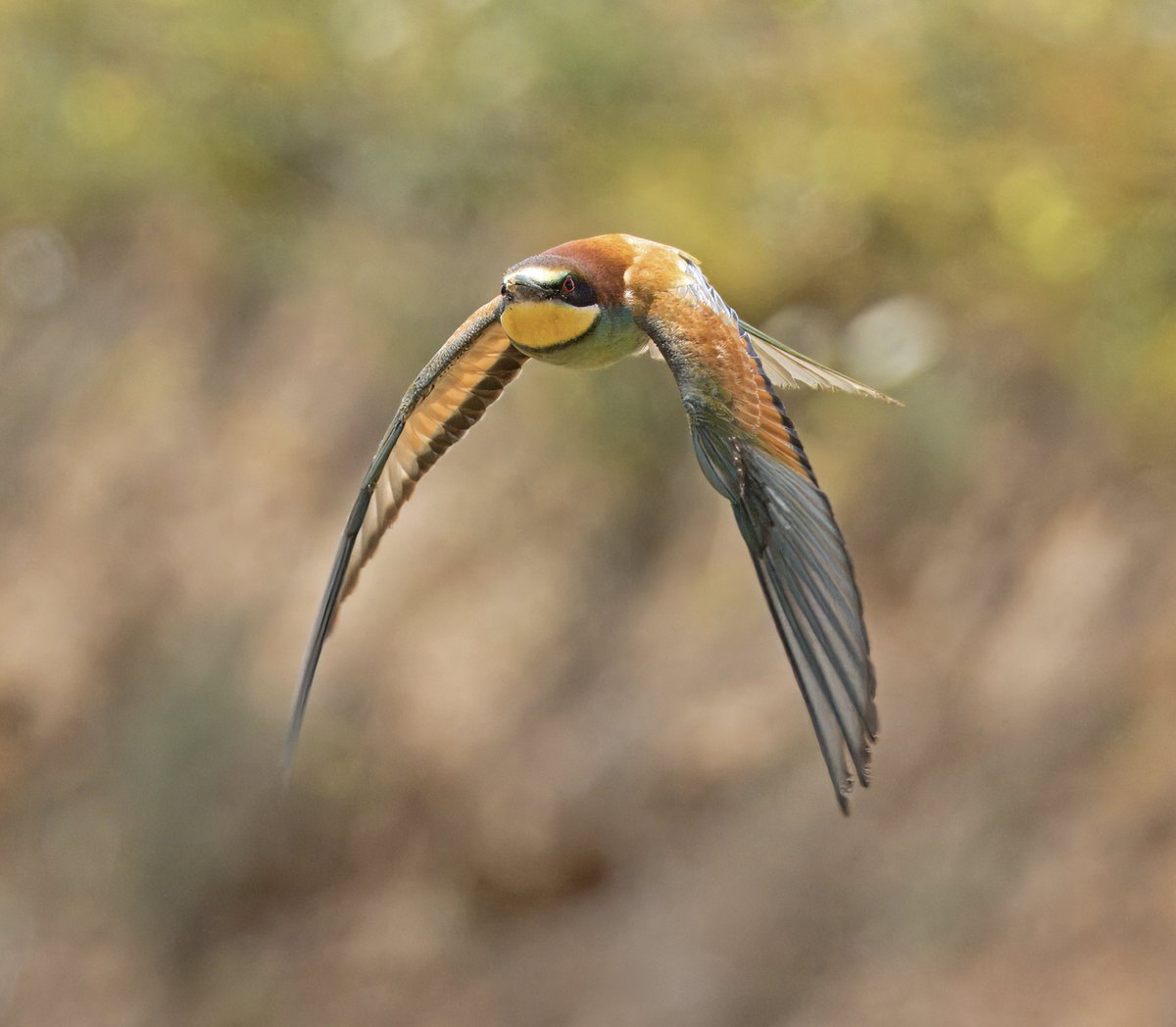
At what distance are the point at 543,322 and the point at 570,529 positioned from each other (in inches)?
101

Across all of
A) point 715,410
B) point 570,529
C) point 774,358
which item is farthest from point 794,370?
point 570,529

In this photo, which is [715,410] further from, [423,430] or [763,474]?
[423,430]

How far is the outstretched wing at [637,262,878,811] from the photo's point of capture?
47 cm

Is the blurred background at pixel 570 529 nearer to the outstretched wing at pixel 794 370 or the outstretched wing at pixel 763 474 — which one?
the outstretched wing at pixel 794 370

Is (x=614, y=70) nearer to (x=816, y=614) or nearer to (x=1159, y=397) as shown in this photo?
(x=1159, y=397)

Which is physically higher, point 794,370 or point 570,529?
point 570,529

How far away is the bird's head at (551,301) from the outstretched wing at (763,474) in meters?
0.03

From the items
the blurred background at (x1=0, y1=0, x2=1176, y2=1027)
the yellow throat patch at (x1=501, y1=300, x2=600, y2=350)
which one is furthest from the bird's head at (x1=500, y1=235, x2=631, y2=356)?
the blurred background at (x1=0, y1=0, x2=1176, y2=1027)

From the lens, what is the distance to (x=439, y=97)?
260cm

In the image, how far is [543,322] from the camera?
18.6 inches

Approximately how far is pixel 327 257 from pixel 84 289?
0.82 metres

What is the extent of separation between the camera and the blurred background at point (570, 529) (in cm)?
218

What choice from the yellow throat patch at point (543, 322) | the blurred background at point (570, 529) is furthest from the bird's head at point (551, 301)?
the blurred background at point (570, 529)

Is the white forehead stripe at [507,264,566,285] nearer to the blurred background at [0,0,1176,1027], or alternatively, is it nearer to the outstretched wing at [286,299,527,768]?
the outstretched wing at [286,299,527,768]
